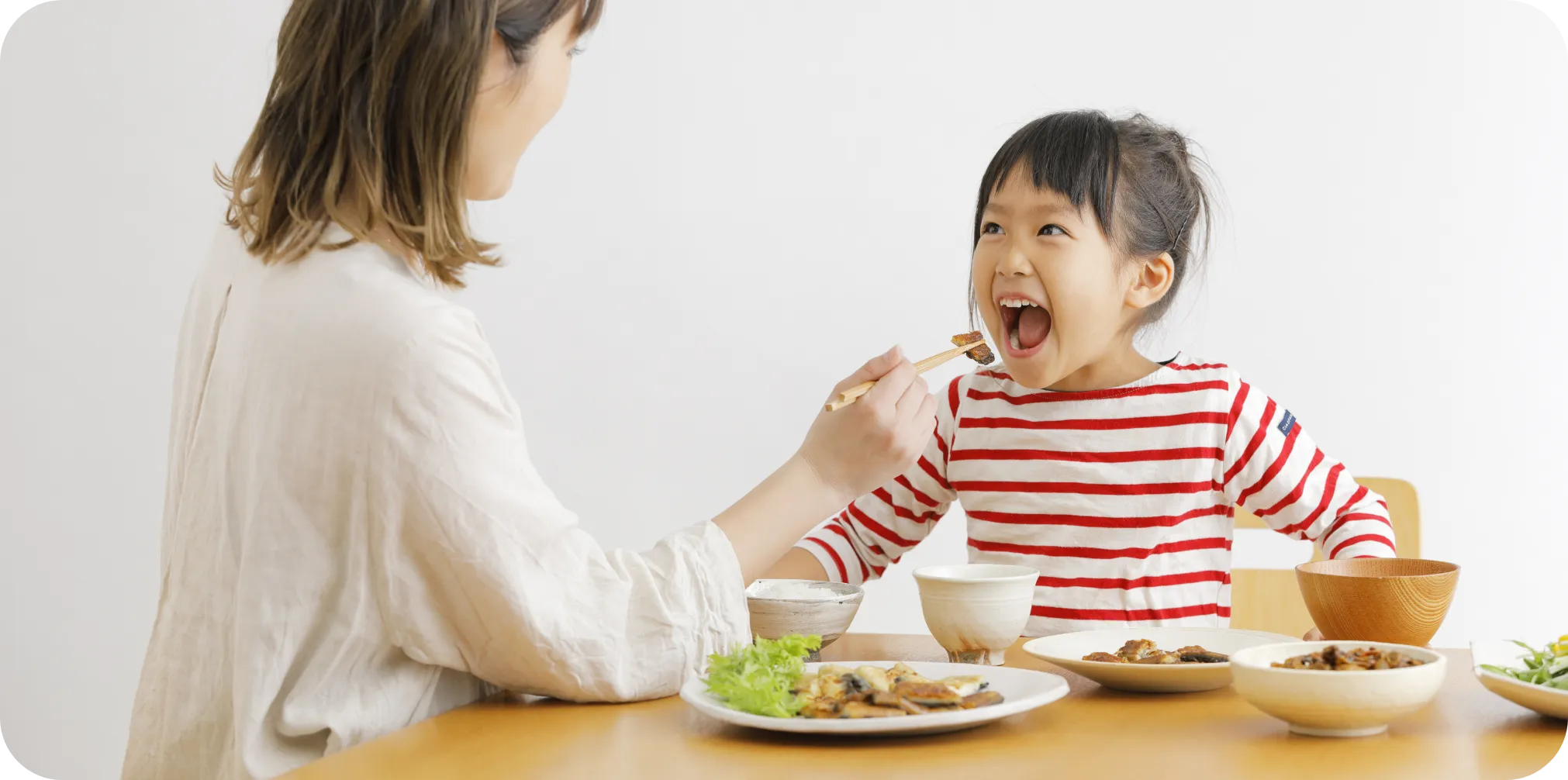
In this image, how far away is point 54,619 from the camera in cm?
272

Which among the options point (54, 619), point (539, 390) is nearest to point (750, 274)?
point (539, 390)

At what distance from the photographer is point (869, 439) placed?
1130mm

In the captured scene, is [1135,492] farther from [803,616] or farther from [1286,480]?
[803,616]

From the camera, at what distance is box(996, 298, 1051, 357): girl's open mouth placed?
1508mm

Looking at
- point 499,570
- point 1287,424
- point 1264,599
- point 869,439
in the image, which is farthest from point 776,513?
point 1264,599

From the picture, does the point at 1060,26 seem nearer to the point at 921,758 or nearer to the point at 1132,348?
the point at 1132,348

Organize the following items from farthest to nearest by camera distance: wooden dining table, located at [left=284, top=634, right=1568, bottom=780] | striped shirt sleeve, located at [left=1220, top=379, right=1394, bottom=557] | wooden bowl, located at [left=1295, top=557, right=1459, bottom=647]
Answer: striped shirt sleeve, located at [left=1220, top=379, right=1394, bottom=557]
wooden bowl, located at [left=1295, top=557, right=1459, bottom=647]
wooden dining table, located at [left=284, top=634, right=1568, bottom=780]

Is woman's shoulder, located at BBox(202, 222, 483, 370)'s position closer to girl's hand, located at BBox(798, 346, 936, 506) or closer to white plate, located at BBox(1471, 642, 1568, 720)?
girl's hand, located at BBox(798, 346, 936, 506)

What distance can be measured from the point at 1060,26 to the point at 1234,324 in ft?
2.14

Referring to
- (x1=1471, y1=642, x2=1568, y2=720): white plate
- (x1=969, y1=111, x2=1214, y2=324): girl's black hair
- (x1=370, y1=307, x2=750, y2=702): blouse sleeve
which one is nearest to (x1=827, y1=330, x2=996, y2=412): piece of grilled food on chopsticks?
(x1=969, y1=111, x2=1214, y2=324): girl's black hair

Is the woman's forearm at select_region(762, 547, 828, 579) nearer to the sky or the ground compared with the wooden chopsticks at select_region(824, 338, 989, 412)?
nearer to the ground

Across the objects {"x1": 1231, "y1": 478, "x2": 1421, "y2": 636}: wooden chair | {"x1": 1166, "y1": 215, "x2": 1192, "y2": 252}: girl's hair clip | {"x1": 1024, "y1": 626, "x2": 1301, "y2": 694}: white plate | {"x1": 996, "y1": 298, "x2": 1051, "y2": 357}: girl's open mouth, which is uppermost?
{"x1": 1166, "y1": 215, "x2": 1192, "y2": 252}: girl's hair clip

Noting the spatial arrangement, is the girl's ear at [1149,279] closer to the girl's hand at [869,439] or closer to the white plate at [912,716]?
the girl's hand at [869,439]

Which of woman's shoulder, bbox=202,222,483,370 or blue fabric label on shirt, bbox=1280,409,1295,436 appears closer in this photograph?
woman's shoulder, bbox=202,222,483,370
